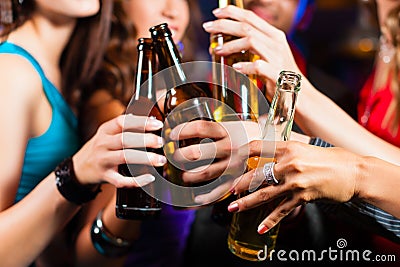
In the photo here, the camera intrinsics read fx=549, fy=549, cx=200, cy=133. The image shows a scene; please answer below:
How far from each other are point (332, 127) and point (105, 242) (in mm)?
434

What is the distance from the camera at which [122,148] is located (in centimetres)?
71

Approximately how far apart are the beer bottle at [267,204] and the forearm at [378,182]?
10 cm

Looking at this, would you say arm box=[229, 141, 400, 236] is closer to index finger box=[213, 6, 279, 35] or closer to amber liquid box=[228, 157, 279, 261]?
amber liquid box=[228, 157, 279, 261]

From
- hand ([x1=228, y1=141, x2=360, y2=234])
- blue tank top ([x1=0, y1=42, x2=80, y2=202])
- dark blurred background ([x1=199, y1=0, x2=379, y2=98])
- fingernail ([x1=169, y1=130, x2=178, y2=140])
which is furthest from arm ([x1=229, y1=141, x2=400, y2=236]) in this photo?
dark blurred background ([x1=199, y1=0, x2=379, y2=98])

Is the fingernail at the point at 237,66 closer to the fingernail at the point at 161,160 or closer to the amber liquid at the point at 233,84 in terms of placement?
the amber liquid at the point at 233,84

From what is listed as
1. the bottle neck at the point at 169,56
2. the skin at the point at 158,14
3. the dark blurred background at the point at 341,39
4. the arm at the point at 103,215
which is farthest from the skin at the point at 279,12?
the dark blurred background at the point at 341,39

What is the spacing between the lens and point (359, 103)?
1.36 m

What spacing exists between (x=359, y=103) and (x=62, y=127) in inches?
29.1

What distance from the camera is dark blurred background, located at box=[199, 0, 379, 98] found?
8.56 ft

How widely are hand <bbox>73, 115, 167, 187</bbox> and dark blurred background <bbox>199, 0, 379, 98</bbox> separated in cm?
196

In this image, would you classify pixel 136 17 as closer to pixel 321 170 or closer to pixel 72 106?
pixel 72 106

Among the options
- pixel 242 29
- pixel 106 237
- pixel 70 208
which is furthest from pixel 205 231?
pixel 242 29

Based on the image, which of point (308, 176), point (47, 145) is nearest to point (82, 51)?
point (47, 145)

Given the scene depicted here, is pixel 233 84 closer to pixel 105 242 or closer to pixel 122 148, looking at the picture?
pixel 122 148
